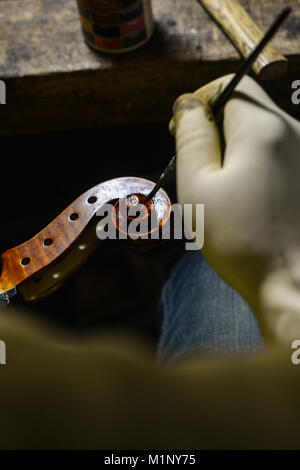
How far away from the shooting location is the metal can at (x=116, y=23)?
0.58m

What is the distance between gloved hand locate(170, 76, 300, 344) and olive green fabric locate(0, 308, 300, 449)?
0.32 ft

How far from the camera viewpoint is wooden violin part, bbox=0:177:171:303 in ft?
1.68

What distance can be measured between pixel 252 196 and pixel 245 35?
0.21 metres

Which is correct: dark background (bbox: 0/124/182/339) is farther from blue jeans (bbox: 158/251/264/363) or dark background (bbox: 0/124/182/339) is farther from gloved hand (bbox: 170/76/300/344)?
gloved hand (bbox: 170/76/300/344)

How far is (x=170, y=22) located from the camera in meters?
0.68

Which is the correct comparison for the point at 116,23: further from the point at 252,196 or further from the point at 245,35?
the point at 252,196

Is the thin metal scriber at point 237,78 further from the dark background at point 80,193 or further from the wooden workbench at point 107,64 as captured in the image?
the dark background at point 80,193

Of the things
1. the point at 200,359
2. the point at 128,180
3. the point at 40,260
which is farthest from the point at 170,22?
the point at 200,359

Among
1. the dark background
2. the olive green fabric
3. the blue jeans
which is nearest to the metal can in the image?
the dark background

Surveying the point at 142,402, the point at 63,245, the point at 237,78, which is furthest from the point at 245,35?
the point at 142,402

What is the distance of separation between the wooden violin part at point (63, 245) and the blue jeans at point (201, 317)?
0.19 metres

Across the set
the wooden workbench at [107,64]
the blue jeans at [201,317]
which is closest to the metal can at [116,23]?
the wooden workbench at [107,64]

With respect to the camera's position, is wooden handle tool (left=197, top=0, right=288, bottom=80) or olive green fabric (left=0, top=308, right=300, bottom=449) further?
wooden handle tool (left=197, top=0, right=288, bottom=80)

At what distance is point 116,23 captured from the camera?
601 mm
